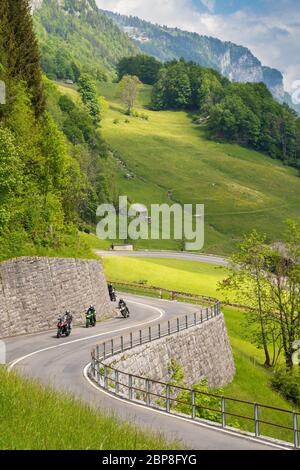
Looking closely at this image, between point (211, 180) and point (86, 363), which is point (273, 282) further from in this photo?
point (211, 180)

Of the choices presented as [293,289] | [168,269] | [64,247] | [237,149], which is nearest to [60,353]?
[64,247]

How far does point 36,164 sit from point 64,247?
23.0ft

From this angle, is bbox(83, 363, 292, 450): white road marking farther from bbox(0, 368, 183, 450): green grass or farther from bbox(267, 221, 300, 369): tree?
bbox(267, 221, 300, 369): tree

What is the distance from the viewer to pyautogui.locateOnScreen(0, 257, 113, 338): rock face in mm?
39125

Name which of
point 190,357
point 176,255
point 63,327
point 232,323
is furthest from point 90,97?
point 190,357

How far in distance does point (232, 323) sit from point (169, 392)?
3872cm

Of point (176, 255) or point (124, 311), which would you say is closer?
point (124, 311)

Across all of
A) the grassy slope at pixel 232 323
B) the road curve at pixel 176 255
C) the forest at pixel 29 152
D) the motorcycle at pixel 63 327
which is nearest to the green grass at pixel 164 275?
the grassy slope at pixel 232 323

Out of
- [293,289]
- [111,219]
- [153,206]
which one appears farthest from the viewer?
[153,206]

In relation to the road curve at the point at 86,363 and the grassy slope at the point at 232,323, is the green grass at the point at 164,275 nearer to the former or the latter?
the grassy slope at the point at 232,323

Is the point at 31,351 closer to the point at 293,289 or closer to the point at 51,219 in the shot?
the point at 51,219

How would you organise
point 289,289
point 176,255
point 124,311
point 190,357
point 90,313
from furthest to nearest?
1. point 176,255
2. point 289,289
3. point 124,311
4. point 90,313
5. point 190,357

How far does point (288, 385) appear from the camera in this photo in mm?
46000

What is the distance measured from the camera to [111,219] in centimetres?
11369
